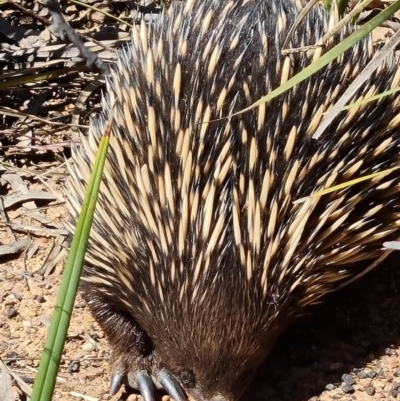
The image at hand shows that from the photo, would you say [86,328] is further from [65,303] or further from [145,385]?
[65,303]

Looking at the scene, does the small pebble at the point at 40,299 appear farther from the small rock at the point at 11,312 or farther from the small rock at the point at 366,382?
the small rock at the point at 366,382

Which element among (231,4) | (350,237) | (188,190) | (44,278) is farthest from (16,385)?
(231,4)

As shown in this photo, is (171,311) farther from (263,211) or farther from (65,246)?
(65,246)

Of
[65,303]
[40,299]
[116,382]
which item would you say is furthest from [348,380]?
[65,303]

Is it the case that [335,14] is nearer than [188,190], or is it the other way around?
[188,190]

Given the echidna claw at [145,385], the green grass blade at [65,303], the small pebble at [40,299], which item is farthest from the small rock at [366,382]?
the green grass blade at [65,303]

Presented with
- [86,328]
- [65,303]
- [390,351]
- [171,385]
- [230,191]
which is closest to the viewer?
[65,303]
